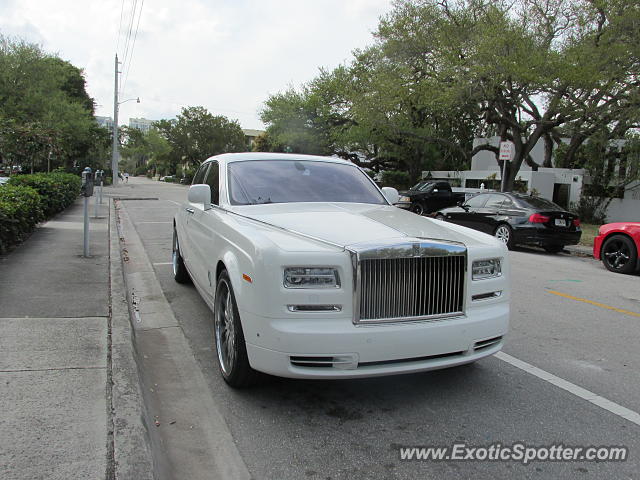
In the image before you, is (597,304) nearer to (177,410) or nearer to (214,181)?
(214,181)

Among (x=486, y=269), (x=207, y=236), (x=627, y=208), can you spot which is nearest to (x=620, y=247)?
(x=486, y=269)

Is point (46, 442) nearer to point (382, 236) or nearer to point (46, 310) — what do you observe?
point (382, 236)

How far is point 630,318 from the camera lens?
6395 mm

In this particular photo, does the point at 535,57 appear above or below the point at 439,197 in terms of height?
above

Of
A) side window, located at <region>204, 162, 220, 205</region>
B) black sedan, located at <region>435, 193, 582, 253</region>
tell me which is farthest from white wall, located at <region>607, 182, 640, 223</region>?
side window, located at <region>204, 162, 220, 205</region>

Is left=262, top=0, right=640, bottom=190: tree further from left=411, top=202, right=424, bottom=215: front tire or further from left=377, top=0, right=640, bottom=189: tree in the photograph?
left=411, top=202, right=424, bottom=215: front tire

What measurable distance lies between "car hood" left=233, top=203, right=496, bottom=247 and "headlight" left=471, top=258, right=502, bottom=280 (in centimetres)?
14

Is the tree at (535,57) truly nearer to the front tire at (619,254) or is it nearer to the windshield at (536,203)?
the windshield at (536,203)

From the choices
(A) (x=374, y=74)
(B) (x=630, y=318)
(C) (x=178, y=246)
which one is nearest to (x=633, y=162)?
(A) (x=374, y=74)

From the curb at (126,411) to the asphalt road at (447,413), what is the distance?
60cm

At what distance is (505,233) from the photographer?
1298cm

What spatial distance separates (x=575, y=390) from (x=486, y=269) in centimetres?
125

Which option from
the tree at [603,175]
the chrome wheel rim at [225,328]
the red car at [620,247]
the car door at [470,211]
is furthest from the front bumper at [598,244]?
the tree at [603,175]

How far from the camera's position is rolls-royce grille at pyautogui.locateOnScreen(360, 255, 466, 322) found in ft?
11.0
